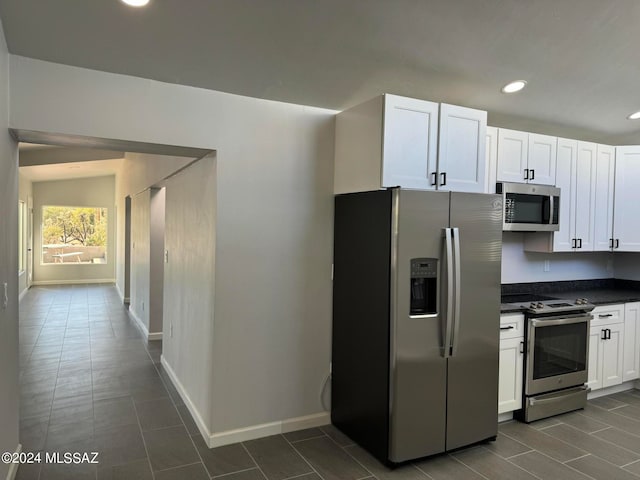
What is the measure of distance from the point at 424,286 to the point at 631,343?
8.84 feet

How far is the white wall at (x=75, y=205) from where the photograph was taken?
36.8ft

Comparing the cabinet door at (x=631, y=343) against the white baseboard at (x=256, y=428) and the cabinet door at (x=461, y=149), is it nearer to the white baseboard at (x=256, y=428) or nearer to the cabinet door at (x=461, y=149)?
the cabinet door at (x=461, y=149)

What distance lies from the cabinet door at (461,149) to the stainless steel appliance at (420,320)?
0.16m

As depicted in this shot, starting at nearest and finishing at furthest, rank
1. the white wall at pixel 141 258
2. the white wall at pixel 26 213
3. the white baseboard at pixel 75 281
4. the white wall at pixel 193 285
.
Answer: the white wall at pixel 193 285 → the white wall at pixel 141 258 → the white wall at pixel 26 213 → the white baseboard at pixel 75 281

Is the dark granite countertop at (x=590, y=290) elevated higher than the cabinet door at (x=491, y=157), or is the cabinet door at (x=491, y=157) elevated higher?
the cabinet door at (x=491, y=157)

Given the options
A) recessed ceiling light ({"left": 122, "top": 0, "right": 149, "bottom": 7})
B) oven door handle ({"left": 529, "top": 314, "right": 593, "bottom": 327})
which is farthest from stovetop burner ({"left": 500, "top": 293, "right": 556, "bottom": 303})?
recessed ceiling light ({"left": 122, "top": 0, "right": 149, "bottom": 7})

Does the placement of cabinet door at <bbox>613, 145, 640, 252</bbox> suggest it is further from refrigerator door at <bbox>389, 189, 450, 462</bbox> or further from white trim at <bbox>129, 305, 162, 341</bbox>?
white trim at <bbox>129, 305, 162, 341</bbox>

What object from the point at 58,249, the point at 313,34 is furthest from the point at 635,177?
the point at 58,249

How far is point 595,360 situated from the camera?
3.97 metres

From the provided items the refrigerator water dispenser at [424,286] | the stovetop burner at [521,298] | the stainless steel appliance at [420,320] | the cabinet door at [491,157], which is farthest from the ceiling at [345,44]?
the stovetop burner at [521,298]

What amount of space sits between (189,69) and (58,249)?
10761 mm

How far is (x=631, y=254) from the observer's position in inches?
196

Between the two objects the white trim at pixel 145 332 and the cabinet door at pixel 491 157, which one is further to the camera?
the white trim at pixel 145 332

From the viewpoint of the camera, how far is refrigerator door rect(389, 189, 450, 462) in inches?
109
